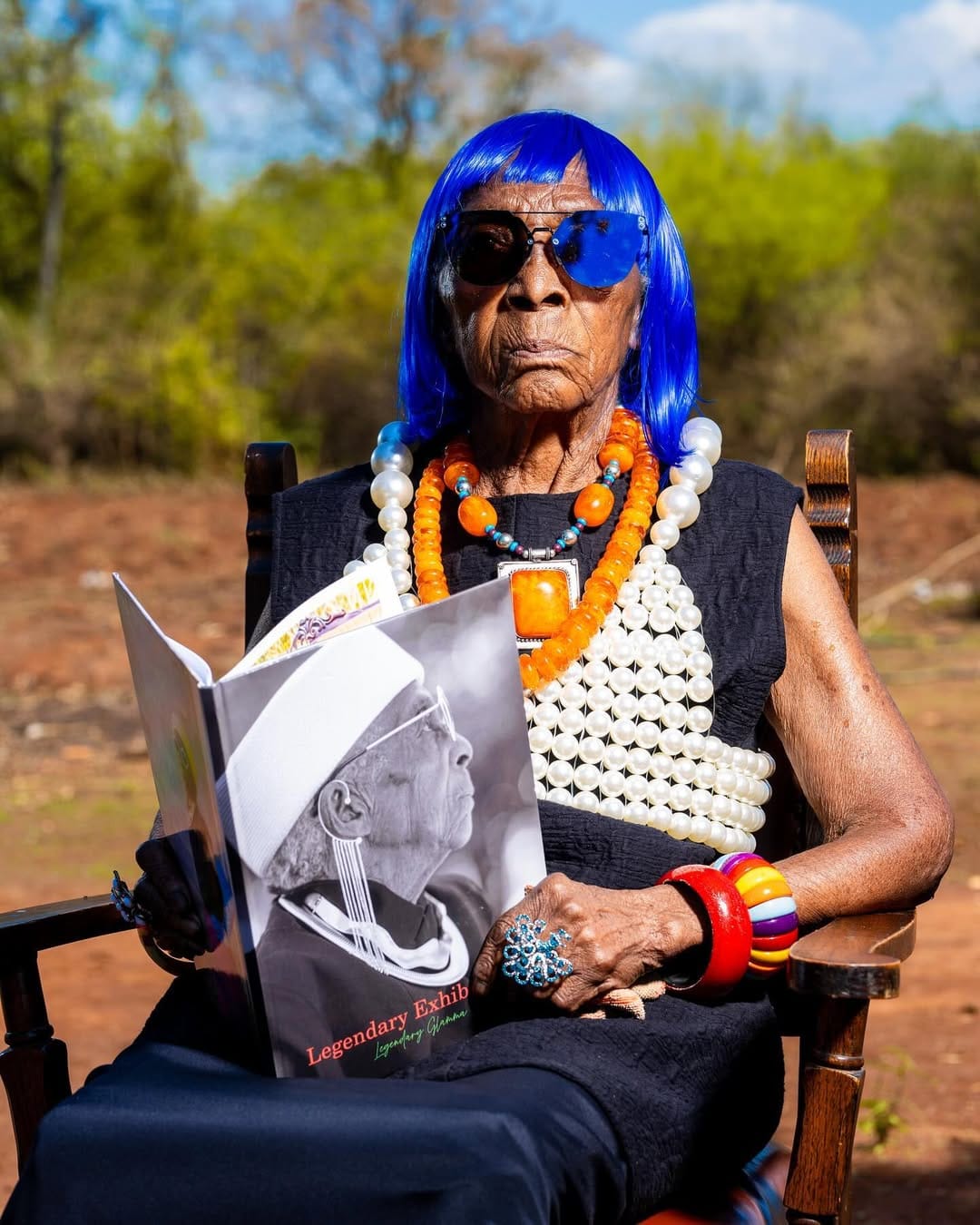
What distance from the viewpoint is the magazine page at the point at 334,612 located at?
1839 millimetres

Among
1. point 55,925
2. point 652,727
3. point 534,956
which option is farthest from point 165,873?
point 652,727

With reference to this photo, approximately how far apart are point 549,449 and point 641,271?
33 cm

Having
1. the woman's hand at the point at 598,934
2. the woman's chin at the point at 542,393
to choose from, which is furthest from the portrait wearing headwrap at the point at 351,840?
the woman's chin at the point at 542,393

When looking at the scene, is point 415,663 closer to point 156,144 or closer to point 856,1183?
point 856,1183

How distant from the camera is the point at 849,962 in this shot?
1677mm

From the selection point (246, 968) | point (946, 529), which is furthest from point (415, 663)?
point (946, 529)

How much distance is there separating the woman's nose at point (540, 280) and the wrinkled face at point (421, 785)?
82 cm

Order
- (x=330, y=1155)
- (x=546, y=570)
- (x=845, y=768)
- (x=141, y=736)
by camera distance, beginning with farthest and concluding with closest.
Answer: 1. (x=141, y=736)
2. (x=546, y=570)
3. (x=845, y=768)
4. (x=330, y=1155)

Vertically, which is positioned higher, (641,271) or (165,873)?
(641,271)

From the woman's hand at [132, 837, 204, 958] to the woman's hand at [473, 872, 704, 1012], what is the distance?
1.27ft

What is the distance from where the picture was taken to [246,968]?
168 centimetres

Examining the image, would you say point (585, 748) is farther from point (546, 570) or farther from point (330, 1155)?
point (330, 1155)

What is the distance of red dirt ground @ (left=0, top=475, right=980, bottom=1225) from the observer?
370 cm

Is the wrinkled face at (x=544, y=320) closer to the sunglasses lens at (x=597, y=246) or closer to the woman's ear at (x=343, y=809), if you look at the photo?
the sunglasses lens at (x=597, y=246)
